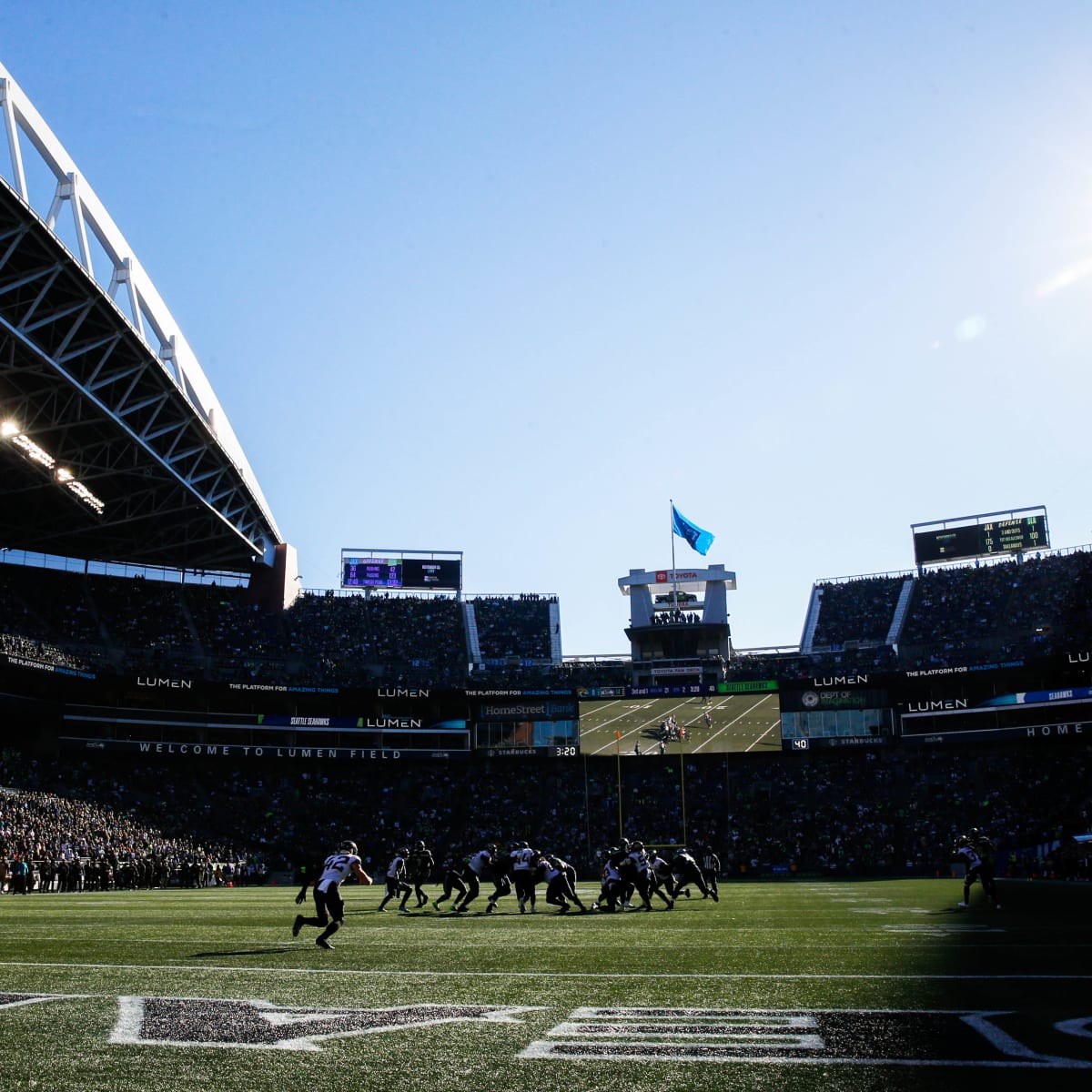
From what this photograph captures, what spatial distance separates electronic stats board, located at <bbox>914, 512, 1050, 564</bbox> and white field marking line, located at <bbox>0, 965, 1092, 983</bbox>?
68.2m

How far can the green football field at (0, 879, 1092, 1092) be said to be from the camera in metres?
6.43

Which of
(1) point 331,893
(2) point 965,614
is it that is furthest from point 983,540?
(1) point 331,893

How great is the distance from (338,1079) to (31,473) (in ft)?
153

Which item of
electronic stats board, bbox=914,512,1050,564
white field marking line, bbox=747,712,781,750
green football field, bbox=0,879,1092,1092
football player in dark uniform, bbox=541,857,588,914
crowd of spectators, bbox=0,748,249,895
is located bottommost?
green football field, bbox=0,879,1092,1092

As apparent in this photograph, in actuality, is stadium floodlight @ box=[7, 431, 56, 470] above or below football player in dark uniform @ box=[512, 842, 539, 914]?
above

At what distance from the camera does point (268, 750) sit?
58.5 m

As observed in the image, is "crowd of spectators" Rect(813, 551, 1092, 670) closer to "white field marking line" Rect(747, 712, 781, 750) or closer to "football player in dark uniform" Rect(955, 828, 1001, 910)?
Result: "white field marking line" Rect(747, 712, 781, 750)

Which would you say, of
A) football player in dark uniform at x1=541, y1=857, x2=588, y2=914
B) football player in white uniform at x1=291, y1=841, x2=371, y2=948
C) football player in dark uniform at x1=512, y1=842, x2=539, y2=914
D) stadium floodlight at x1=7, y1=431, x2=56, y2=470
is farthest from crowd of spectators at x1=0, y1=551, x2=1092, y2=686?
football player in white uniform at x1=291, y1=841, x2=371, y2=948

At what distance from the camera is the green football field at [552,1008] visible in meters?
6.43

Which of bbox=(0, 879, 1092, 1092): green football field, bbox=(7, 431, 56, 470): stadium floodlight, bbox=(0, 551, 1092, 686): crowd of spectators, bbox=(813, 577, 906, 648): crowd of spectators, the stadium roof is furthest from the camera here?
bbox=(813, 577, 906, 648): crowd of spectators

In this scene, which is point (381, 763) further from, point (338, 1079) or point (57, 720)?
point (338, 1079)

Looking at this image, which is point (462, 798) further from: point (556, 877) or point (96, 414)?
point (556, 877)

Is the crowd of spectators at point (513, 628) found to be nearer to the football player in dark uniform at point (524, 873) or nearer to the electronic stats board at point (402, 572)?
the electronic stats board at point (402, 572)

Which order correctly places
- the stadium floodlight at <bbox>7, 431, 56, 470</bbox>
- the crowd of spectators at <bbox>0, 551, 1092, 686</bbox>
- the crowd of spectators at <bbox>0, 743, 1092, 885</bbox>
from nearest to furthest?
the stadium floodlight at <bbox>7, 431, 56, 470</bbox> < the crowd of spectators at <bbox>0, 743, 1092, 885</bbox> < the crowd of spectators at <bbox>0, 551, 1092, 686</bbox>
